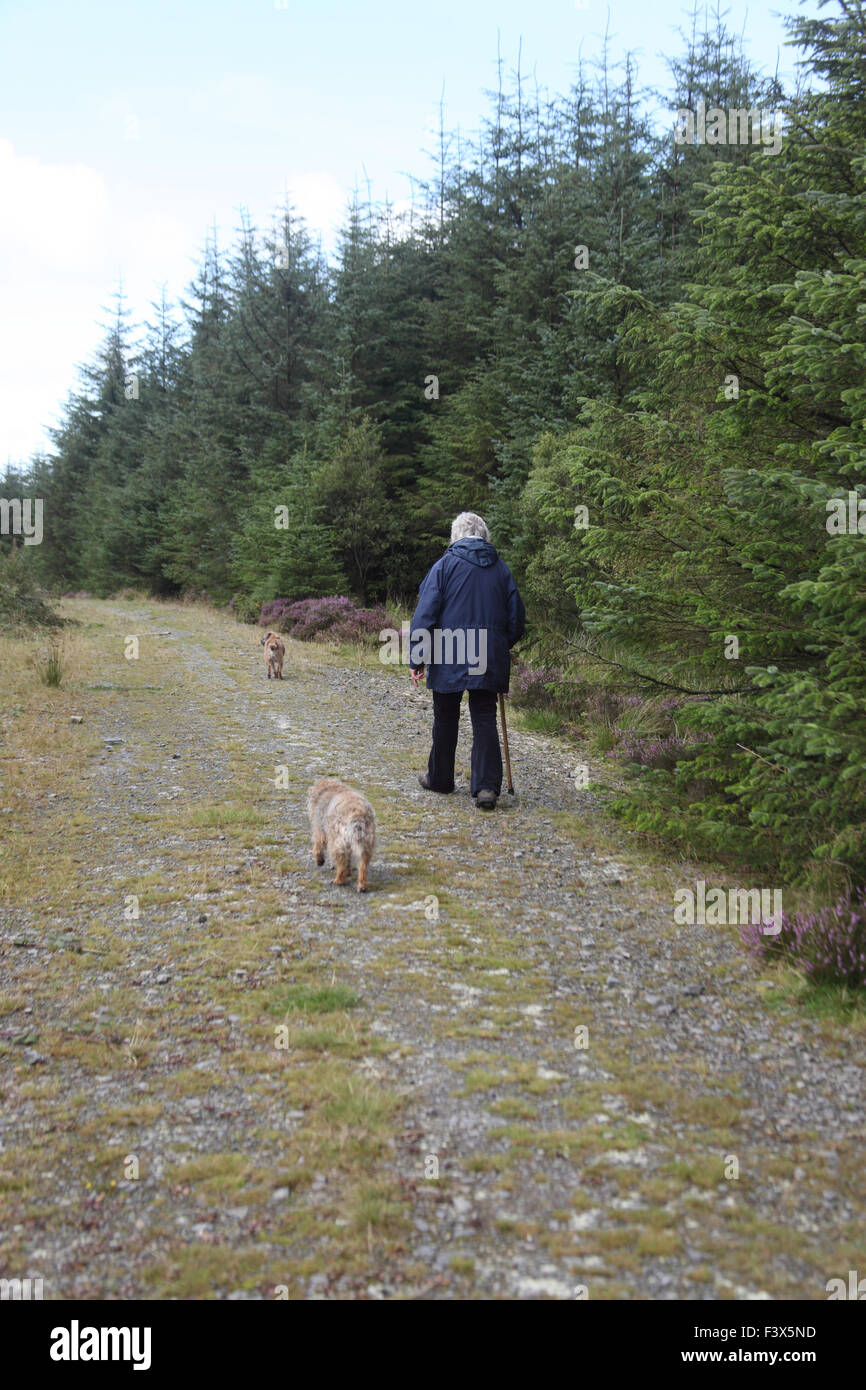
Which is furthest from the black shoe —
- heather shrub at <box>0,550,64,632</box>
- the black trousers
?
heather shrub at <box>0,550,64,632</box>

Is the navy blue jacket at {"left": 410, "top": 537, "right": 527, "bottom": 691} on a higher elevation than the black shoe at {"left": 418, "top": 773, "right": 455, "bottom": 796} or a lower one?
higher

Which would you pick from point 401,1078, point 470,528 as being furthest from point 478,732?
point 401,1078

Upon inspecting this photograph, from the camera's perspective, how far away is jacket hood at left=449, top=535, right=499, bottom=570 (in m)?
8.19

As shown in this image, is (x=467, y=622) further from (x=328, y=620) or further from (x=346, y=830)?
(x=328, y=620)

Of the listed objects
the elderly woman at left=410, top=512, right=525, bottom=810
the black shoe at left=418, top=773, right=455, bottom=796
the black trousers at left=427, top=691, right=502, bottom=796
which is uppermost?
the elderly woman at left=410, top=512, right=525, bottom=810

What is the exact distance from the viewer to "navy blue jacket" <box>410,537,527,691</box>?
801 centimetres

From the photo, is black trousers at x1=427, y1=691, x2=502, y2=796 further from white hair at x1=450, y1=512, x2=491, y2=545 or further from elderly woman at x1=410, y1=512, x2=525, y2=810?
white hair at x1=450, y1=512, x2=491, y2=545

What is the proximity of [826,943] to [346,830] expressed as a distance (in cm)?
305

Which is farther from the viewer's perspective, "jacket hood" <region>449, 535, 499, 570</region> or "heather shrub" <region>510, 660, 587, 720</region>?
"heather shrub" <region>510, 660, 587, 720</region>

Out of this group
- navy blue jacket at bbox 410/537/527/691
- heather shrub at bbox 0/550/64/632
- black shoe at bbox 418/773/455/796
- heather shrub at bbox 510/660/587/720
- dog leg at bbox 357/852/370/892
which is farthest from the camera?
heather shrub at bbox 0/550/64/632

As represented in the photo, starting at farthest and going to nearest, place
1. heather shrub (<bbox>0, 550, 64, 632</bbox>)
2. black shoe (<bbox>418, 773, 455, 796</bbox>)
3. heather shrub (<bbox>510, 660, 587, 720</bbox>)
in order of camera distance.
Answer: heather shrub (<bbox>0, 550, 64, 632</bbox>) → heather shrub (<bbox>510, 660, 587, 720</bbox>) → black shoe (<bbox>418, 773, 455, 796</bbox>)
